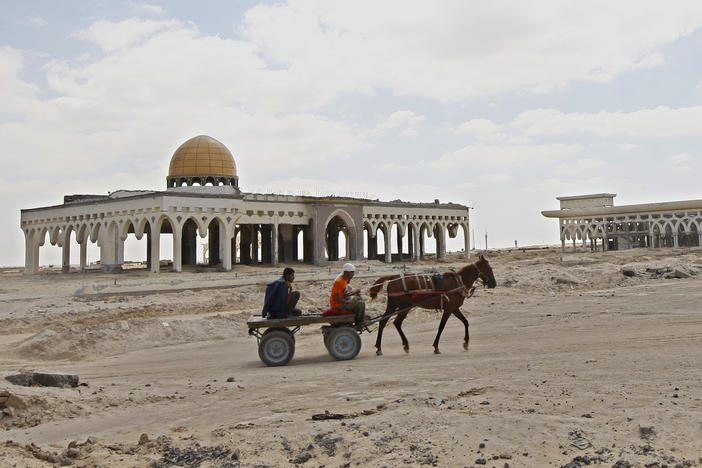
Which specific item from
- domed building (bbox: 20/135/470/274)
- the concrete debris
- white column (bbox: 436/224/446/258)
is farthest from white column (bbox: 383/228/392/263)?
the concrete debris

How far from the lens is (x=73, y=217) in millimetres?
39562

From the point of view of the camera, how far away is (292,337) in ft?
39.1

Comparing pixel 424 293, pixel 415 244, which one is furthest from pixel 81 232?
pixel 424 293

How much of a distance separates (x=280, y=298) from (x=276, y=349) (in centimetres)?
94

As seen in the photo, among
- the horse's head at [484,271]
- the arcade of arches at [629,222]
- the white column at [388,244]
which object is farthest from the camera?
the arcade of arches at [629,222]

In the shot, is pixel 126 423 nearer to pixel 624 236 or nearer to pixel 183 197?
pixel 183 197

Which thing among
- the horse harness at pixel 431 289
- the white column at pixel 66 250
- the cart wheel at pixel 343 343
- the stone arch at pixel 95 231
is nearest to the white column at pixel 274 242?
the stone arch at pixel 95 231

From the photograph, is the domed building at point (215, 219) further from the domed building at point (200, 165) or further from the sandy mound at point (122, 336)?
the sandy mound at point (122, 336)

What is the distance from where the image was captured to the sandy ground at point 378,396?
6469 mm

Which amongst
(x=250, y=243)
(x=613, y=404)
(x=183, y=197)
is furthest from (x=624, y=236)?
(x=613, y=404)

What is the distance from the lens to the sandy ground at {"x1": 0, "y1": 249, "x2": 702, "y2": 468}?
21.2 feet

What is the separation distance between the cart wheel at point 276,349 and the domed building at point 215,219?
23.9 meters

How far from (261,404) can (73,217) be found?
115 ft

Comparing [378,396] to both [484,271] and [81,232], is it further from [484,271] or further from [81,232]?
[81,232]
